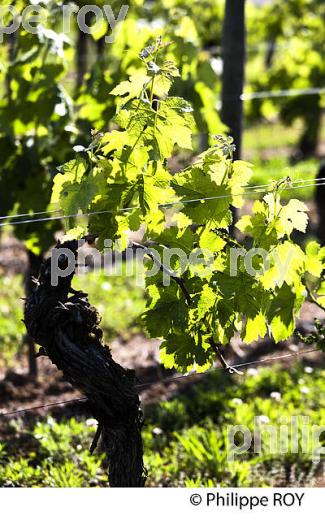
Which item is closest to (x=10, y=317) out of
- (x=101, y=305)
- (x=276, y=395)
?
(x=101, y=305)

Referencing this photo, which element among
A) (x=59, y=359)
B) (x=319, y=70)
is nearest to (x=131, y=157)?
(x=59, y=359)

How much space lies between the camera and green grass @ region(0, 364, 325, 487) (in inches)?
136

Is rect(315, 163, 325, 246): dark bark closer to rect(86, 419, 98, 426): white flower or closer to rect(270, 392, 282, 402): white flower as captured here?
rect(270, 392, 282, 402): white flower

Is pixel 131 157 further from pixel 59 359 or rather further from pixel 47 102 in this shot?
pixel 47 102

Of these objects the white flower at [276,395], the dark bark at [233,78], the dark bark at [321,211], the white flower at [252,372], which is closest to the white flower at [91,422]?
the white flower at [276,395]

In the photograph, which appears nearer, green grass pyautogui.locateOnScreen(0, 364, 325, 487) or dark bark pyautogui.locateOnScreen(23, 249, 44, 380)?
green grass pyautogui.locateOnScreen(0, 364, 325, 487)

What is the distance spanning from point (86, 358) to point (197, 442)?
115 centimetres

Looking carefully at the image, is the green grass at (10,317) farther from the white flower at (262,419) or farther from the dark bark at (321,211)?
the dark bark at (321,211)

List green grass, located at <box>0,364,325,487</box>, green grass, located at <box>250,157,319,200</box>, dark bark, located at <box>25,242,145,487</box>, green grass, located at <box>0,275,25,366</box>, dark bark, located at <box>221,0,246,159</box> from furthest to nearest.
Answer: green grass, located at <box>250,157,319,200</box> → green grass, located at <box>0,275,25,366</box> → dark bark, located at <box>221,0,246,159</box> → green grass, located at <box>0,364,325,487</box> → dark bark, located at <box>25,242,145,487</box>

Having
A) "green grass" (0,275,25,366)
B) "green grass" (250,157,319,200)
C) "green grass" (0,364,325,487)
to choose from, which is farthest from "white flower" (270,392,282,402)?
"green grass" (250,157,319,200)

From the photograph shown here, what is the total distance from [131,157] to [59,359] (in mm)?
660

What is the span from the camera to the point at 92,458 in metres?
3.58

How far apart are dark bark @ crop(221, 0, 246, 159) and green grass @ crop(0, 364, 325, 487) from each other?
1.23 metres

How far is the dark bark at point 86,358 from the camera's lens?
2574 mm
